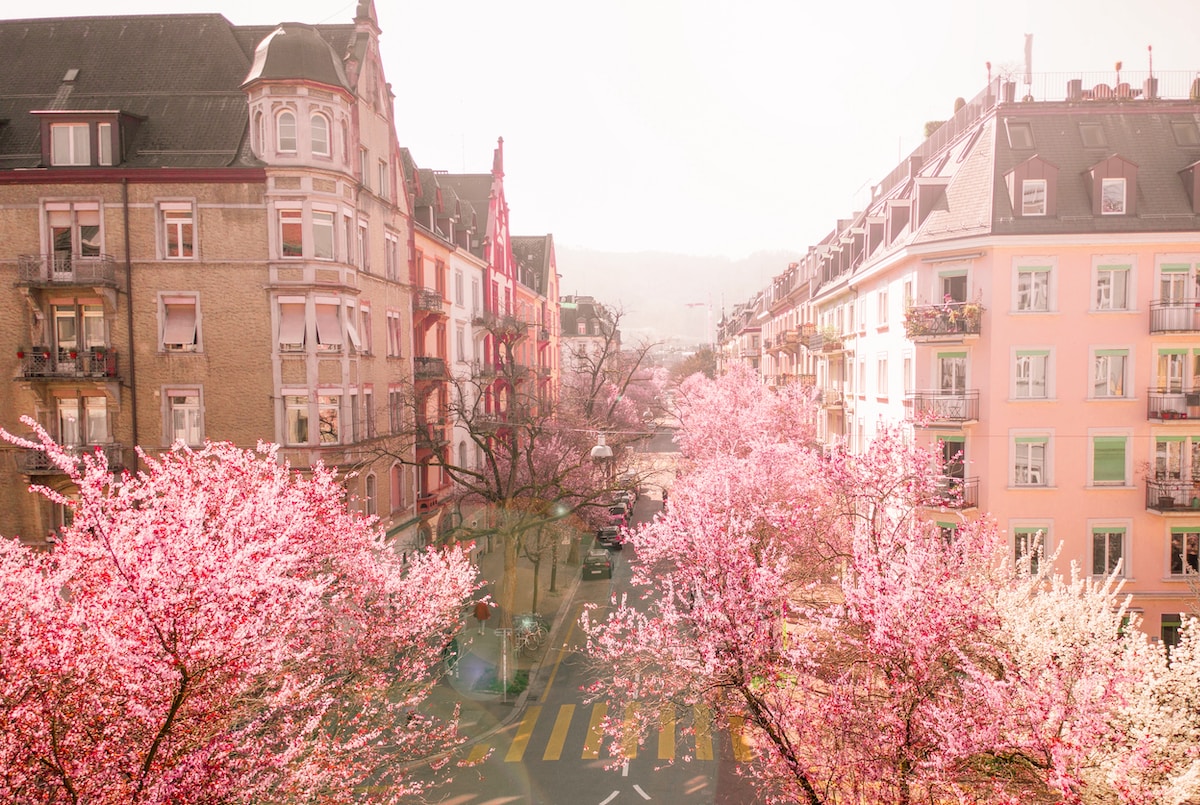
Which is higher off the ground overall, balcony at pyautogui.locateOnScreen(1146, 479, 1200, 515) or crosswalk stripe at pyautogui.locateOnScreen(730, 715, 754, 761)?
balcony at pyautogui.locateOnScreen(1146, 479, 1200, 515)

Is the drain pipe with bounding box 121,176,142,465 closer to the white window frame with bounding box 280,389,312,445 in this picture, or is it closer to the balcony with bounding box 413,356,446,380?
the white window frame with bounding box 280,389,312,445

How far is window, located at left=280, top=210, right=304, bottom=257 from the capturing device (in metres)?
25.5

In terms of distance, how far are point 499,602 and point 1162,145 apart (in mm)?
33391

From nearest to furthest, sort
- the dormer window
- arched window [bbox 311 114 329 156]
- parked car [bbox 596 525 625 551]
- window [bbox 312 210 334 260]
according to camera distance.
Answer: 1. arched window [bbox 311 114 329 156]
2. window [bbox 312 210 334 260]
3. the dormer window
4. parked car [bbox 596 525 625 551]

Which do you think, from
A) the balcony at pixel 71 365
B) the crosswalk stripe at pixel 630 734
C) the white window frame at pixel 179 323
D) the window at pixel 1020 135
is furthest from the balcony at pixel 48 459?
the window at pixel 1020 135


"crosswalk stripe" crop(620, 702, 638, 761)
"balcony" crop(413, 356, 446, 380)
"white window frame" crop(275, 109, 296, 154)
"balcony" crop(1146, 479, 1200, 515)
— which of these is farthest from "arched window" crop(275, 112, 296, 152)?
"balcony" crop(1146, 479, 1200, 515)

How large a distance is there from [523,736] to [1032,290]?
23274 mm

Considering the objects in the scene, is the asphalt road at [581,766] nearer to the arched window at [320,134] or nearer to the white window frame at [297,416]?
the white window frame at [297,416]

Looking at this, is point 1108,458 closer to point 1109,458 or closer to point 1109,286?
point 1109,458

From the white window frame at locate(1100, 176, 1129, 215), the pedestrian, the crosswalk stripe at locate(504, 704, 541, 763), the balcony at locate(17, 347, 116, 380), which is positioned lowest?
the crosswalk stripe at locate(504, 704, 541, 763)

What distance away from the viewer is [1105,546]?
26266 mm

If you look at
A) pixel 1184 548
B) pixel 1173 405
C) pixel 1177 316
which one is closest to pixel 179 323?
pixel 1177 316

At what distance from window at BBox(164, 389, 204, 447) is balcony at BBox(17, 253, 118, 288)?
427cm

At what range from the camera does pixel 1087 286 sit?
25969 millimetres
